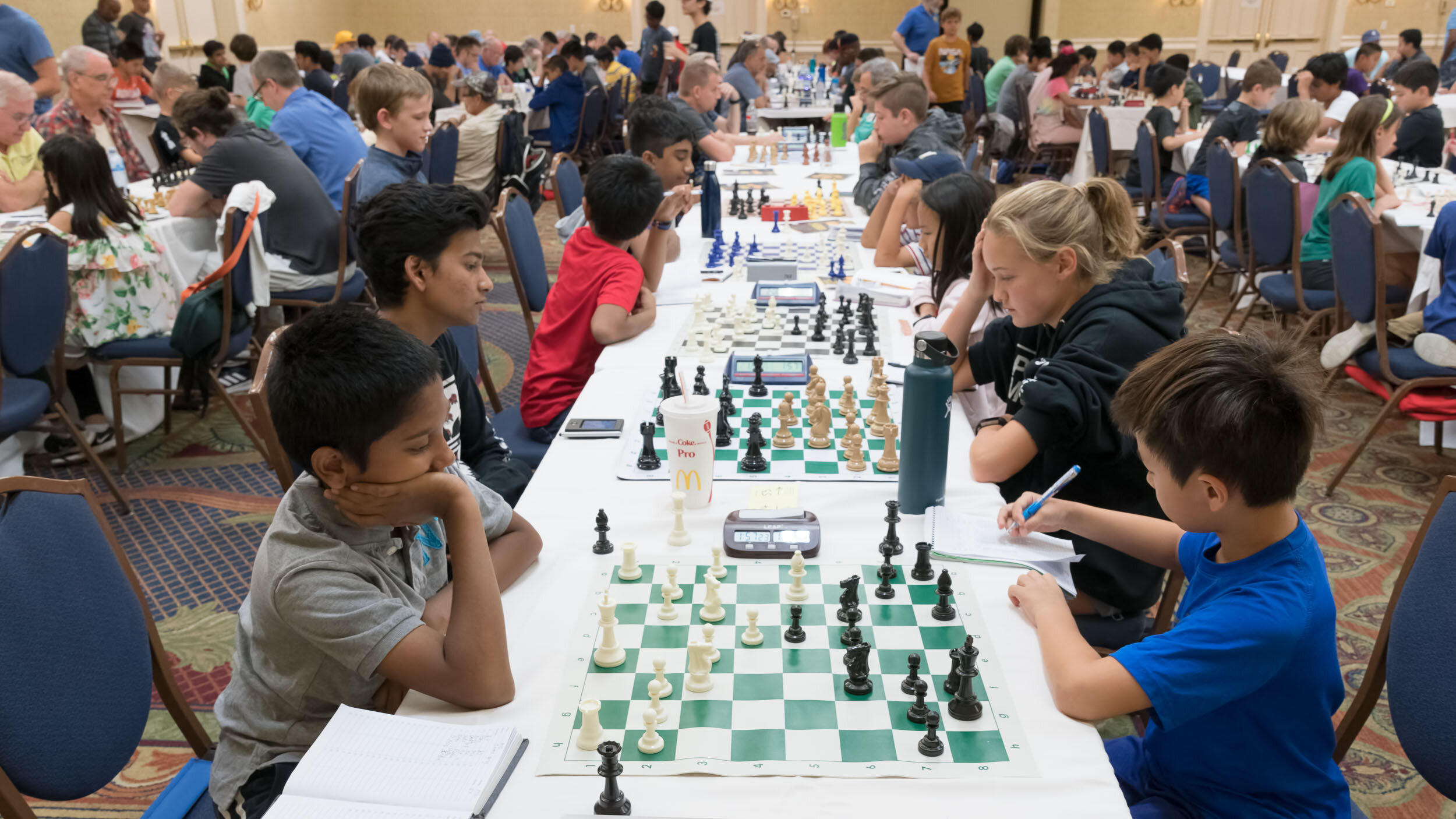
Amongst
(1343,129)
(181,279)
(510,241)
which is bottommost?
(181,279)

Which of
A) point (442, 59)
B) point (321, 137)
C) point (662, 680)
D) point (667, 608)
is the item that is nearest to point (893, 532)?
point (667, 608)

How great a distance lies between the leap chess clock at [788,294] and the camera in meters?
3.13

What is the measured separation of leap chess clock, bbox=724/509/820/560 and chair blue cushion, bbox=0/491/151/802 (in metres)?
0.95

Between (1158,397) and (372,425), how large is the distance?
3.60 ft

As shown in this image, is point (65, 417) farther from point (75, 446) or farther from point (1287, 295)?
point (1287, 295)

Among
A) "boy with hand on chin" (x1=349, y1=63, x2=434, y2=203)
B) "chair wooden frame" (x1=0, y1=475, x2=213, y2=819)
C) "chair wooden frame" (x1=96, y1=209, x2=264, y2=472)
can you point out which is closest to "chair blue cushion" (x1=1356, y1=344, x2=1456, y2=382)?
"chair wooden frame" (x1=0, y1=475, x2=213, y2=819)

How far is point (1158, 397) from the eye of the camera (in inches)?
54.9

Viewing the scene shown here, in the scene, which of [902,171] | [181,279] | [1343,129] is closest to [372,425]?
[902,171]

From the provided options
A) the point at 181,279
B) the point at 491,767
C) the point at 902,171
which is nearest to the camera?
the point at 491,767

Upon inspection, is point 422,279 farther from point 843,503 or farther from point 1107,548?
point 1107,548

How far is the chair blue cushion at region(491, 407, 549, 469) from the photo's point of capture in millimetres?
2881

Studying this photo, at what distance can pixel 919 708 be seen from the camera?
125cm

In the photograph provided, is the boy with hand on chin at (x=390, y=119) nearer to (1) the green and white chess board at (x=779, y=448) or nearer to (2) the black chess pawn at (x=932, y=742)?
(1) the green and white chess board at (x=779, y=448)

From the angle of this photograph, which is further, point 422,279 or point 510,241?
point 510,241
